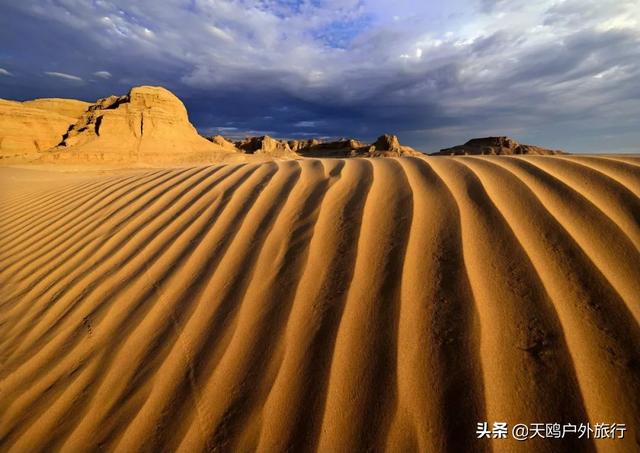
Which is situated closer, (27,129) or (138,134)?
(27,129)

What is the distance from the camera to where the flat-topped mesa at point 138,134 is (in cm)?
2091

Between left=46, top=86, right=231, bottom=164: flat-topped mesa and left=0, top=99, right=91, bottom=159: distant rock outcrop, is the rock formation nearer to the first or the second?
left=46, top=86, right=231, bottom=164: flat-topped mesa

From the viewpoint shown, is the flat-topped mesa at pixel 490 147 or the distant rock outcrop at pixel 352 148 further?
the distant rock outcrop at pixel 352 148

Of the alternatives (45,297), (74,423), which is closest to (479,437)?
(74,423)

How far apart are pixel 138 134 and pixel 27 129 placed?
7053 mm

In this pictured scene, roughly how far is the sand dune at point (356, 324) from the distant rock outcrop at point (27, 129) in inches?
969

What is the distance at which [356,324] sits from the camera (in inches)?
47.5

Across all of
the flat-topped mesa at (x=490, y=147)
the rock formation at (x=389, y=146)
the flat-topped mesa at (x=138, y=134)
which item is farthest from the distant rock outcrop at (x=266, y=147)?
the flat-topped mesa at (x=490, y=147)

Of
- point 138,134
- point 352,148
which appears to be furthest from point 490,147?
point 138,134

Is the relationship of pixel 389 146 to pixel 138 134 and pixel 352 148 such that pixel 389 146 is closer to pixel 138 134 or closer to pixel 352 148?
pixel 352 148

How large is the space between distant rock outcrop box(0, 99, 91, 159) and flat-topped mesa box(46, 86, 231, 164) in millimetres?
868

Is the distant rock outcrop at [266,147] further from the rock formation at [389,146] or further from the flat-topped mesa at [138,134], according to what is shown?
the rock formation at [389,146]

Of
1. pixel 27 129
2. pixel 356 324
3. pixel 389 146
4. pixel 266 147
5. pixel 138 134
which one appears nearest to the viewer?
pixel 356 324

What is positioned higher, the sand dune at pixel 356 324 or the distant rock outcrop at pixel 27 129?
the distant rock outcrop at pixel 27 129
